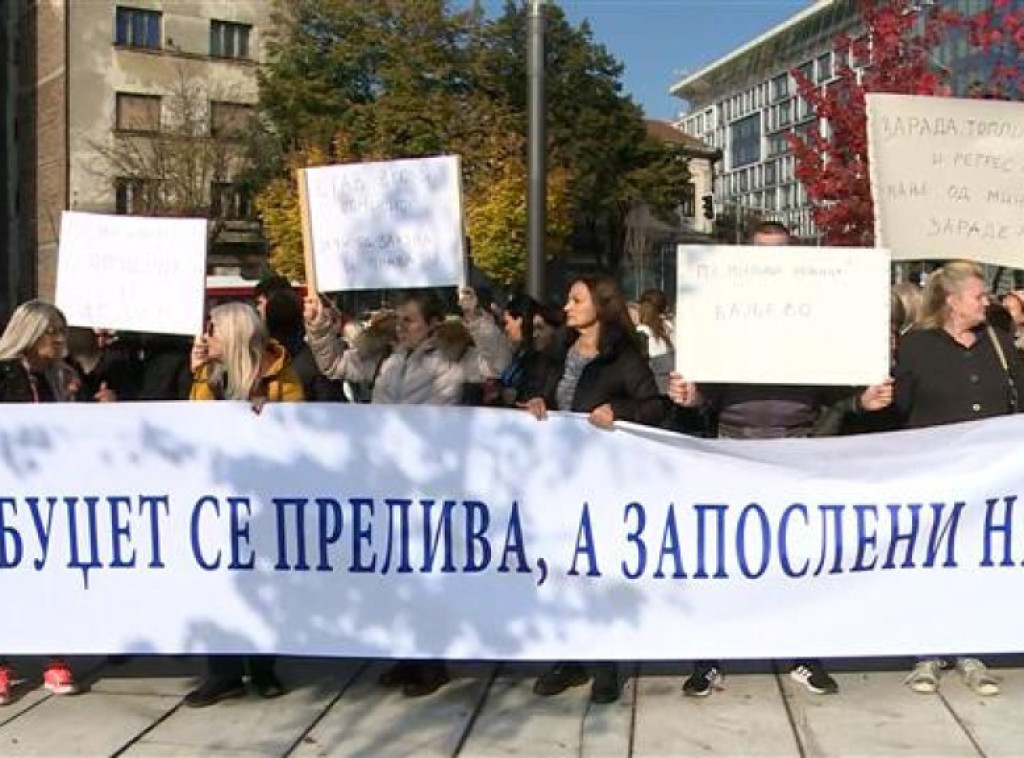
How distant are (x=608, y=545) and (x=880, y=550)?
111 cm

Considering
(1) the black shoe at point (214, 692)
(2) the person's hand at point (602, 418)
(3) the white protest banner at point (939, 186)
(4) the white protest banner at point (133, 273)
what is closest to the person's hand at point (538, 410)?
(2) the person's hand at point (602, 418)

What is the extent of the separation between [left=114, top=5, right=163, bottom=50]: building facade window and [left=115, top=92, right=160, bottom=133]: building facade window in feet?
6.47

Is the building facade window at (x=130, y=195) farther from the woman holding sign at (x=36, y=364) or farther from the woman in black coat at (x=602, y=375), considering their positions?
the woman in black coat at (x=602, y=375)

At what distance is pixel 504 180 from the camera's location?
38.9 metres

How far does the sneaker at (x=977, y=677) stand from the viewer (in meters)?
5.05

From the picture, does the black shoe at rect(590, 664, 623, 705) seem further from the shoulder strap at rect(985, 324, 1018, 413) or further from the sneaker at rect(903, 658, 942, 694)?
the shoulder strap at rect(985, 324, 1018, 413)

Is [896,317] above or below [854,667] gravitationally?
above

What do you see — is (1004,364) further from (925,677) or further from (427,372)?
(427,372)

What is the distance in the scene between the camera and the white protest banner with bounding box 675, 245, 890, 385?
4.98m

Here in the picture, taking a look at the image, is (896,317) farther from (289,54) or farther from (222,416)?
(289,54)

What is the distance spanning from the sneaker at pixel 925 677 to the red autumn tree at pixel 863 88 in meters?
11.2

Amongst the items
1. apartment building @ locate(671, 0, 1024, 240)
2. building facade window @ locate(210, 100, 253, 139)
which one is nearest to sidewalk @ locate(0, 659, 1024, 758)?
building facade window @ locate(210, 100, 253, 139)

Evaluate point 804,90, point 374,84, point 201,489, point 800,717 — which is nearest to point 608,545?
point 800,717

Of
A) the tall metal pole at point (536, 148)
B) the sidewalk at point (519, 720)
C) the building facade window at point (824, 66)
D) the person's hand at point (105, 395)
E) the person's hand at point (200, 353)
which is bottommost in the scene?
the sidewalk at point (519, 720)
